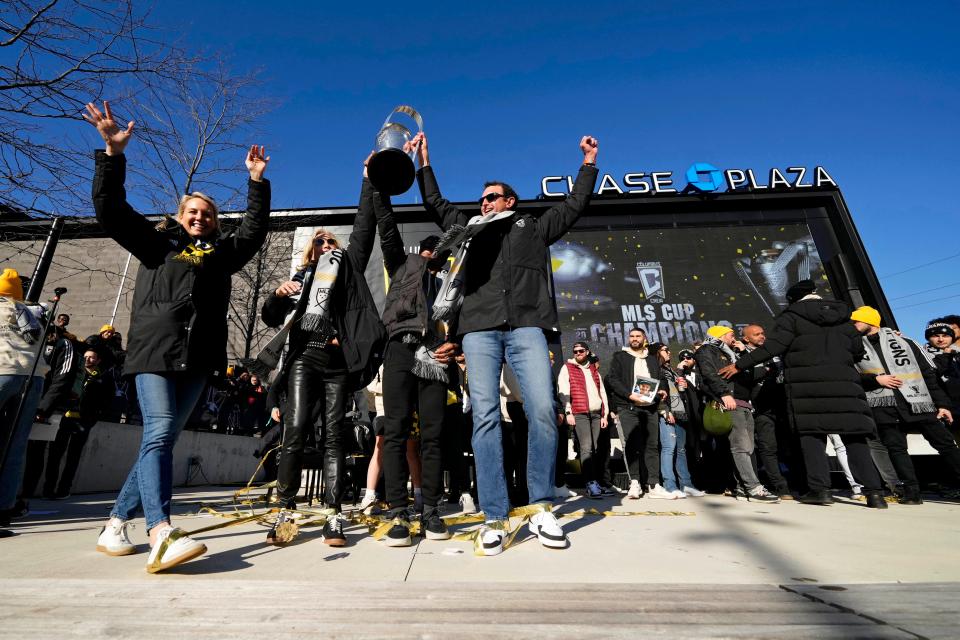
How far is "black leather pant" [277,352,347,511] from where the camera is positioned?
2916 mm

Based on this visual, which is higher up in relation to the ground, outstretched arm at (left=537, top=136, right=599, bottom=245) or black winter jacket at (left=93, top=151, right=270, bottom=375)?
outstretched arm at (left=537, top=136, right=599, bottom=245)

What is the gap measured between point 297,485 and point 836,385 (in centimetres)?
495

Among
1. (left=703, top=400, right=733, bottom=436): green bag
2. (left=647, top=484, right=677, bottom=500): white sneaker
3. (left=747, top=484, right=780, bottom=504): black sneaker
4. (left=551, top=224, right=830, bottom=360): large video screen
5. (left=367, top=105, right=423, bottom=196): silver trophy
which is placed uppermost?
(left=551, top=224, right=830, bottom=360): large video screen

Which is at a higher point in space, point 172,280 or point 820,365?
point 172,280

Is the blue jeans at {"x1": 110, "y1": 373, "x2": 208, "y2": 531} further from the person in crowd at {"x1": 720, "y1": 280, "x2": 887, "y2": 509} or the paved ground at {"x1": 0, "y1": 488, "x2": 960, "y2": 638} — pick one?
the person in crowd at {"x1": 720, "y1": 280, "x2": 887, "y2": 509}

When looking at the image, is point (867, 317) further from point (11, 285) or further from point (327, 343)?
point (11, 285)

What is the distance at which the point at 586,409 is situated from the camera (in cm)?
655

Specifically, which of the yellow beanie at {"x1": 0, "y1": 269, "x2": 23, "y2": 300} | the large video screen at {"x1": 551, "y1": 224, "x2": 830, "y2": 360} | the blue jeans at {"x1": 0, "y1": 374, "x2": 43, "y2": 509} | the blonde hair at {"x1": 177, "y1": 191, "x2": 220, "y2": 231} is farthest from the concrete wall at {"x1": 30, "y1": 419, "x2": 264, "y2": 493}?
the large video screen at {"x1": 551, "y1": 224, "x2": 830, "y2": 360}

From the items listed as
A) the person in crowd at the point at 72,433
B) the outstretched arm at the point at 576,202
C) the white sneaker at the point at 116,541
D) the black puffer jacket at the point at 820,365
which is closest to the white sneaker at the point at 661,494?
the black puffer jacket at the point at 820,365

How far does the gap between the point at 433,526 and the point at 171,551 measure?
1420mm

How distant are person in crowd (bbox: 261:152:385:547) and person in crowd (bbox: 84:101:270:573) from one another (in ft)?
1.78

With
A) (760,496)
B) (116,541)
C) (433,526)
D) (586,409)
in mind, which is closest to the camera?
(116,541)

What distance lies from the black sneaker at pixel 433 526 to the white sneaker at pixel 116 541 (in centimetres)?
154

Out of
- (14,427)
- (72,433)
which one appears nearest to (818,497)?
(14,427)
